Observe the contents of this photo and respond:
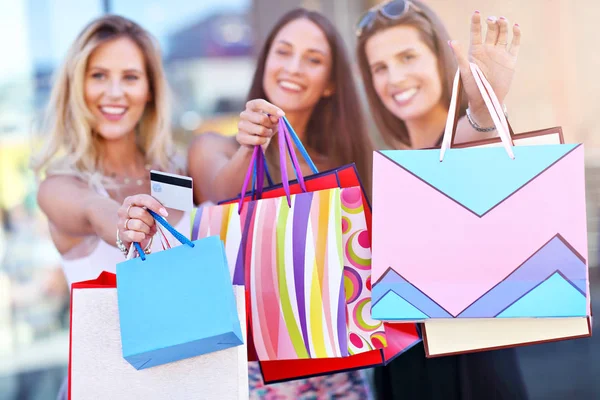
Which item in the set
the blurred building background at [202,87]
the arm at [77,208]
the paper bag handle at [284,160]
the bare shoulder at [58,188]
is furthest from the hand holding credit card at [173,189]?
the blurred building background at [202,87]

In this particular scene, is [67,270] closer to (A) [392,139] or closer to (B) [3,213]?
(B) [3,213]

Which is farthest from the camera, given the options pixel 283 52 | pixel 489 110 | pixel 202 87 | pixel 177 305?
pixel 202 87

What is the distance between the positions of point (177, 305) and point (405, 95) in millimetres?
1100

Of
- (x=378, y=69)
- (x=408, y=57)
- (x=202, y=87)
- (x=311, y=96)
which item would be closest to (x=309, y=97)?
(x=311, y=96)

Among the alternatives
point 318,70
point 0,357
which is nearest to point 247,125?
point 318,70

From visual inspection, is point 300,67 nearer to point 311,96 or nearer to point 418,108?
point 311,96

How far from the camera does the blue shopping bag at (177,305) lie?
1.24 meters

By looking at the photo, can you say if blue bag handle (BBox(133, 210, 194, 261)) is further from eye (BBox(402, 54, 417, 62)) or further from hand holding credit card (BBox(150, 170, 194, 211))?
eye (BBox(402, 54, 417, 62))

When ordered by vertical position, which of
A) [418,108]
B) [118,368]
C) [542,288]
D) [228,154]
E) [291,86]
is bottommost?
[118,368]

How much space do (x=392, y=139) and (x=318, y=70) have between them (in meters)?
0.33

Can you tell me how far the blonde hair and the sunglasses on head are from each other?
70 cm

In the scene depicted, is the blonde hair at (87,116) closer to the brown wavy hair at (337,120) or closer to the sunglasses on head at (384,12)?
the brown wavy hair at (337,120)

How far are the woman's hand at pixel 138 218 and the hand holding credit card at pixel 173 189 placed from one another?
0.19 m

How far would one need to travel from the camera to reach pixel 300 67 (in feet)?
6.89
